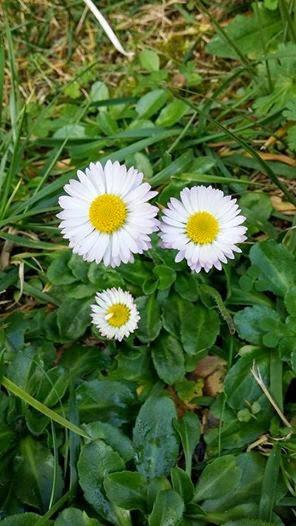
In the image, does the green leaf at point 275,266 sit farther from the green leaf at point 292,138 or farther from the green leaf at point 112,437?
the green leaf at point 112,437

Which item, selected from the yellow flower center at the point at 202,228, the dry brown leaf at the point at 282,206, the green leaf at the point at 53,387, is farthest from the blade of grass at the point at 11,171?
the dry brown leaf at the point at 282,206

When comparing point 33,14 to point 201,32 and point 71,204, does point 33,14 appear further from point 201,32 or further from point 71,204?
point 71,204

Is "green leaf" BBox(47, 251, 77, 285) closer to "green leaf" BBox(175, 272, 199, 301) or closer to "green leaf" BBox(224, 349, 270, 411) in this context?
"green leaf" BBox(175, 272, 199, 301)

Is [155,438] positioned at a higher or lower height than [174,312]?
lower

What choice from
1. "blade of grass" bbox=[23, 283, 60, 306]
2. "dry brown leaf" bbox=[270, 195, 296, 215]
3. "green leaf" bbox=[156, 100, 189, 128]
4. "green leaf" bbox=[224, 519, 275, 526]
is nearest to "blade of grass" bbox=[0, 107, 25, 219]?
"blade of grass" bbox=[23, 283, 60, 306]

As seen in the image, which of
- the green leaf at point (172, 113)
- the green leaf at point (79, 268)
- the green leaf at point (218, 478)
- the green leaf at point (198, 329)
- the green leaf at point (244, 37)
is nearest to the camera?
the green leaf at point (218, 478)

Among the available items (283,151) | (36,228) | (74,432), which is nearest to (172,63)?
(283,151)

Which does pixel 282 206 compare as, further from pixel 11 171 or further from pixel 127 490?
pixel 127 490

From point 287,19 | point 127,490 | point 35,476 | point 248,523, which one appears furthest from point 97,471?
point 287,19
